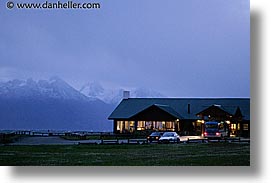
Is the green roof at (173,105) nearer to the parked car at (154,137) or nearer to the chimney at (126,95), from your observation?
the chimney at (126,95)

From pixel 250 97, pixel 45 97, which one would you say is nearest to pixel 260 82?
pixel 250 97

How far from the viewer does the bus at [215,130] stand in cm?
818

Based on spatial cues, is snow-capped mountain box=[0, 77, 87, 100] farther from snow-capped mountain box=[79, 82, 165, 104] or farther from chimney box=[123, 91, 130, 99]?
chimney box=[123, 91, 130, 99]

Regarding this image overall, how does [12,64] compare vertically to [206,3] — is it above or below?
below

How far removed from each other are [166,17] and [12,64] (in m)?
1.74

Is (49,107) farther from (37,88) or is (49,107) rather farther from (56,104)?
(37,88)

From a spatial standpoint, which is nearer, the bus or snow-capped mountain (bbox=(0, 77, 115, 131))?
snow-capped mountain (bbox=(0, 77, 115, 131))

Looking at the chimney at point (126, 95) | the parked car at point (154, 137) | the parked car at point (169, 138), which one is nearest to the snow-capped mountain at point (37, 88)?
the chimney at point (126, 95)

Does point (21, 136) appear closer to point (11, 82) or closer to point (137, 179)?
point (11, 82)

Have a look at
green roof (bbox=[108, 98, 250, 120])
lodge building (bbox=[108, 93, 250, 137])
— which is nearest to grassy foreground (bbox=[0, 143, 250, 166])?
lodge building (bbox=[108, 93, 250, 137])

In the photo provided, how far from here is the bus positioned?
322 inches

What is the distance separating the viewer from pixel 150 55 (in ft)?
26.6

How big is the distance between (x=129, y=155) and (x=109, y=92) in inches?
28.2

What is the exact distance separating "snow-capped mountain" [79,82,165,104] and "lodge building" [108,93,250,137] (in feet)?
0.18
